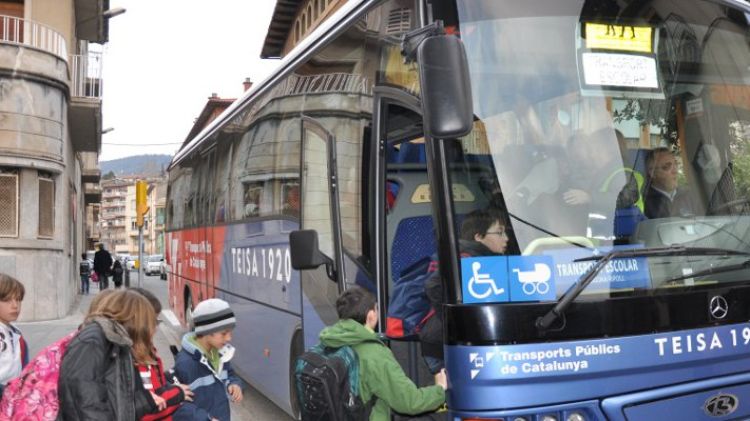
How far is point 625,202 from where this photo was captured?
11.7ft

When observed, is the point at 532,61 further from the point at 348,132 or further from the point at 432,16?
the point at 348,132

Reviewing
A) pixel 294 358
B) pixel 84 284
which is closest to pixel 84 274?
pixel 84 284

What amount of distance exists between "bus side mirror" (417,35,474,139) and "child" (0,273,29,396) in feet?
9.13

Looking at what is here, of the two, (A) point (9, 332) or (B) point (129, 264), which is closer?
(A) point (9, 332)

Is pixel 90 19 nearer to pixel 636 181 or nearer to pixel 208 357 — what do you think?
pixel 208 357

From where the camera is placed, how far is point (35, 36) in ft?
62.7

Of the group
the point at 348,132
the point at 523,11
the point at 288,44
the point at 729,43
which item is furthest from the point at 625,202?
the point at 288,44

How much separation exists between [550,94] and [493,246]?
81 centimetres

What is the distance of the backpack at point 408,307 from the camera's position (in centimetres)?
420

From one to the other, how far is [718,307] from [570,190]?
884 millimetres

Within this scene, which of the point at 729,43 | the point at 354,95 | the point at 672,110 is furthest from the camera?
the point at 354,95

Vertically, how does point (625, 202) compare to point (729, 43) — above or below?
below

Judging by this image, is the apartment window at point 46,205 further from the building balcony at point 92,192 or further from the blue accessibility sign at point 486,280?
the building balcony at point 92,192

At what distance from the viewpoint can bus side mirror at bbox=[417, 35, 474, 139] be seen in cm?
322
